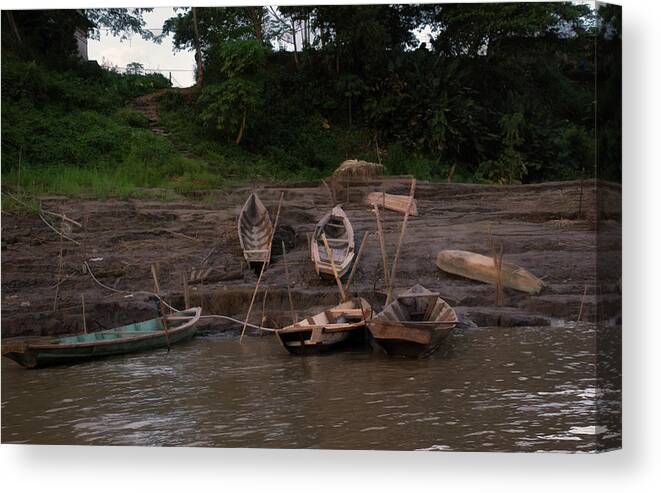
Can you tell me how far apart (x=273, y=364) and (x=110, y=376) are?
1.44m

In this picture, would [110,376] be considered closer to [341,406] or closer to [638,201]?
[341,406]

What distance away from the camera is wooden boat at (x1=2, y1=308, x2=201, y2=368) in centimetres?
802

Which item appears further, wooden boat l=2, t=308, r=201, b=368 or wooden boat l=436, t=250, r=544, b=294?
wooden boat l=436, t=250, r=544, b=294

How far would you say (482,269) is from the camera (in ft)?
27.6

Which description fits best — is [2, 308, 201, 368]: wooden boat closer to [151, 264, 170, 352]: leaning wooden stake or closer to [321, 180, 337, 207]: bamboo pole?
[151, 264, 170, 352]: leaning wooden stake

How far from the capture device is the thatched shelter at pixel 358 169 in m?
8.03

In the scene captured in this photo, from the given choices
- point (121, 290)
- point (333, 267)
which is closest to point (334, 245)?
point (333, 267)

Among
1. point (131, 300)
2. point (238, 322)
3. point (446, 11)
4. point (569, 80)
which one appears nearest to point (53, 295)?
point (131, 300)

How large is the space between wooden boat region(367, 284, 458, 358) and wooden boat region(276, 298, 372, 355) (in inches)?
8.5

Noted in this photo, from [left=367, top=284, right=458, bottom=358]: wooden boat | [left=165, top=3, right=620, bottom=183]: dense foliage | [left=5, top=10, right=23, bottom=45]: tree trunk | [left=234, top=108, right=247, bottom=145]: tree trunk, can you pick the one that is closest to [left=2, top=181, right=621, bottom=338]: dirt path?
[left=367, top=284, right=458, bottom=358]: wooden boat

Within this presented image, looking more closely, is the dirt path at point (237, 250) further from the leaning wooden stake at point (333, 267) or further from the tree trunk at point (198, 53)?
the tree trunk at point (198, 53)

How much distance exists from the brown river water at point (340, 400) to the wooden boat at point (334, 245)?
3.38 feet

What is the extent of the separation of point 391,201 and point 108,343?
289cm

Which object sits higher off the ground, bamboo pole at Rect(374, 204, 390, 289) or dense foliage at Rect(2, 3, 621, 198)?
dense foliage at Rect(2, 3, 621, 198)
